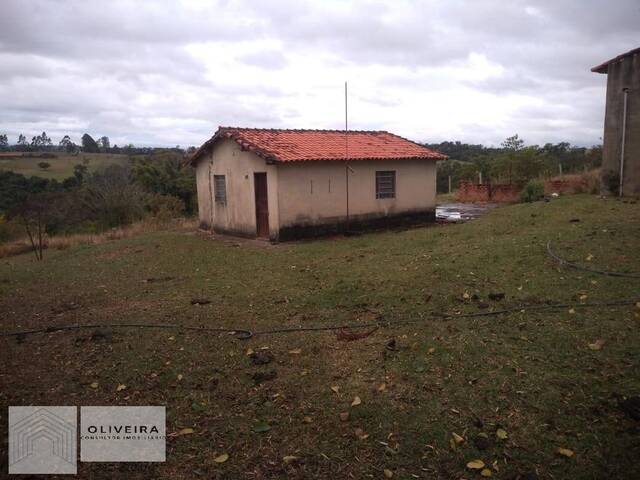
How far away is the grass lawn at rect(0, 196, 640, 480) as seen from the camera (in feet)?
12.0

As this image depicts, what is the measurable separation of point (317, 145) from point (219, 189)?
3.99 meters

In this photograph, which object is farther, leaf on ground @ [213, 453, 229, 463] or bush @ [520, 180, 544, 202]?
bush @ [520, 180, 544, 202]

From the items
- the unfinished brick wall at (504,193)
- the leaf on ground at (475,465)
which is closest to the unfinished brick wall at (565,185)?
the unfinished brick wall at (504,193)

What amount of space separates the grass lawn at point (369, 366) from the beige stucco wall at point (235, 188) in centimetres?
529

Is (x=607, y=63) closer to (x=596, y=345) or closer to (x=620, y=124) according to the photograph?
(x=620, y=124)

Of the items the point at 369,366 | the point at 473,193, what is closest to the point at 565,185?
the point at 473,193

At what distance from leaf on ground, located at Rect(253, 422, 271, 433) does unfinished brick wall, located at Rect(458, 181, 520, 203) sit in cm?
2311

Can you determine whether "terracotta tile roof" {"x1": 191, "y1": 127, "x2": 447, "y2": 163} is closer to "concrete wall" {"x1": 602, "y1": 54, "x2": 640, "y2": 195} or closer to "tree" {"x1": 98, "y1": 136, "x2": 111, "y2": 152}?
"concrete wall" {"x1": 602, "y1": 54, "x2": 640, "y2": 195}

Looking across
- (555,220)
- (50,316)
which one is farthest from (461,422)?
A: (555,220)

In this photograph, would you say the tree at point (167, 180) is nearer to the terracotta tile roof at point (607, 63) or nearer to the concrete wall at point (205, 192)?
the concrete wall at point (205, 192)

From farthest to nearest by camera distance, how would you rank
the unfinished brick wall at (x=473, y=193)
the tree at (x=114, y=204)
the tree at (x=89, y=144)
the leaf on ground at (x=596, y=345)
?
the tree at (x=89, y=144)
the tree at (x=114, y=204)
the unfinished brick wall at (x=473, y=193)
the leaf on ground at (x=596, y=345)

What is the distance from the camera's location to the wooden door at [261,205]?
15281mm

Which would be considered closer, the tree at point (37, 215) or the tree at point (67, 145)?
the tree at point (37, 215)

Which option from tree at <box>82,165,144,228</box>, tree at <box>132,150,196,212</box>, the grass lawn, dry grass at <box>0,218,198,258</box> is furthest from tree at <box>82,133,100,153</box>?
the grass lawn
